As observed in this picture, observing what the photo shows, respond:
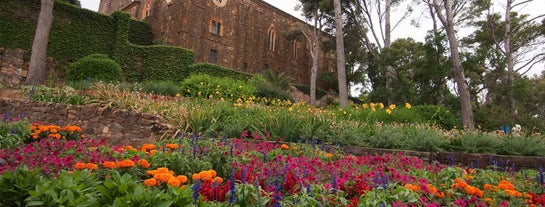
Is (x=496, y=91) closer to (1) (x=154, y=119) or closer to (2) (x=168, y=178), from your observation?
(1) (x=154, y=119)

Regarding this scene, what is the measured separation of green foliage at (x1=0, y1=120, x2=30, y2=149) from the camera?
4809 millimetres

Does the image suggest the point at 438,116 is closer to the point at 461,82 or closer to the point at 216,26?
the point at 461,82

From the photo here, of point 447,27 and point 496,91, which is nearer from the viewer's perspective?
point 447,27

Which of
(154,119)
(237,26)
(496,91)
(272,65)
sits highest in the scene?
(237,26)

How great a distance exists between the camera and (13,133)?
5156mm

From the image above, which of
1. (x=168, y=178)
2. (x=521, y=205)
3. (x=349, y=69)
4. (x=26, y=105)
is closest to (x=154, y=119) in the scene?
(x=26, y=105)

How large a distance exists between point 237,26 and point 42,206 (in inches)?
1075

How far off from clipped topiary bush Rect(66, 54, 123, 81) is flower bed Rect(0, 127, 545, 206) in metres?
11.3

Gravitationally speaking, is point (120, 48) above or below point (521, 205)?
above

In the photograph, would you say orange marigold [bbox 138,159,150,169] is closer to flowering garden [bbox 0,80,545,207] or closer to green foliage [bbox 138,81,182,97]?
flowering garden [bbox 0,80,545,207]

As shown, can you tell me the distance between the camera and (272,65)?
3100 cm

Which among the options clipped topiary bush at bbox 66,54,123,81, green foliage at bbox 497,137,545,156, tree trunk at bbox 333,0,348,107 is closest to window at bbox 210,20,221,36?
tree trunk at bbox 333,0,348,107

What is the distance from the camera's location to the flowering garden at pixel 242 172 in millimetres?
1935

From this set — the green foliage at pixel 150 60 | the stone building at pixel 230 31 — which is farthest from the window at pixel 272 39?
the green foliage at pixel 150 60
